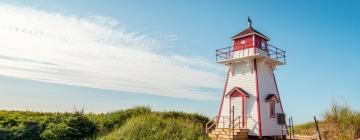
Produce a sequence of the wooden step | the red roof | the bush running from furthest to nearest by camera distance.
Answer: the red roof → the wooden step → the bush

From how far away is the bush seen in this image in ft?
43.9

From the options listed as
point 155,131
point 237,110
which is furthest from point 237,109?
point 155,131

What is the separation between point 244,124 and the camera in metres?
18.1

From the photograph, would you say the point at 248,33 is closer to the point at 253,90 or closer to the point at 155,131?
the point at 253,90

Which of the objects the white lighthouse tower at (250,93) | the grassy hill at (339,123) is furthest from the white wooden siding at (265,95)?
the grassy hill at (339,123)

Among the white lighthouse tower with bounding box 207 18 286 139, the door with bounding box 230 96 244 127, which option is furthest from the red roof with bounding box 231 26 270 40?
the door with bounding box 230 96 244 127

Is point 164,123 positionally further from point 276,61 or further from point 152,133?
point 276,61

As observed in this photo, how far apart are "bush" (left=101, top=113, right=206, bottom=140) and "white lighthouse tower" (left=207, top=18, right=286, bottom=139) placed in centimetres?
319

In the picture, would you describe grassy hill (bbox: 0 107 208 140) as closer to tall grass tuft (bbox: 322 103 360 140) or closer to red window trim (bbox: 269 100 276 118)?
red window trim (bbox: 269 100 276 118)

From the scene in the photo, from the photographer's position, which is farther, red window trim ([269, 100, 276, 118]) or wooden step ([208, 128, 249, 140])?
red window trim ([269, 100, 276, 118])

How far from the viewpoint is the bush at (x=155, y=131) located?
13.4 meters

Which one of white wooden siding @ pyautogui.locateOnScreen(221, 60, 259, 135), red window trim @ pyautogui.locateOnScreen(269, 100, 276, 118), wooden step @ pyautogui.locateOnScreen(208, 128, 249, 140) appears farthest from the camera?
red window trim @ pyautogui.locateOnScreen(269, 100, 276, 118)

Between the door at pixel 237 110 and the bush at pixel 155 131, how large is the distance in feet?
13.8

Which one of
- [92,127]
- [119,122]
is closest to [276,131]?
[119,122]
